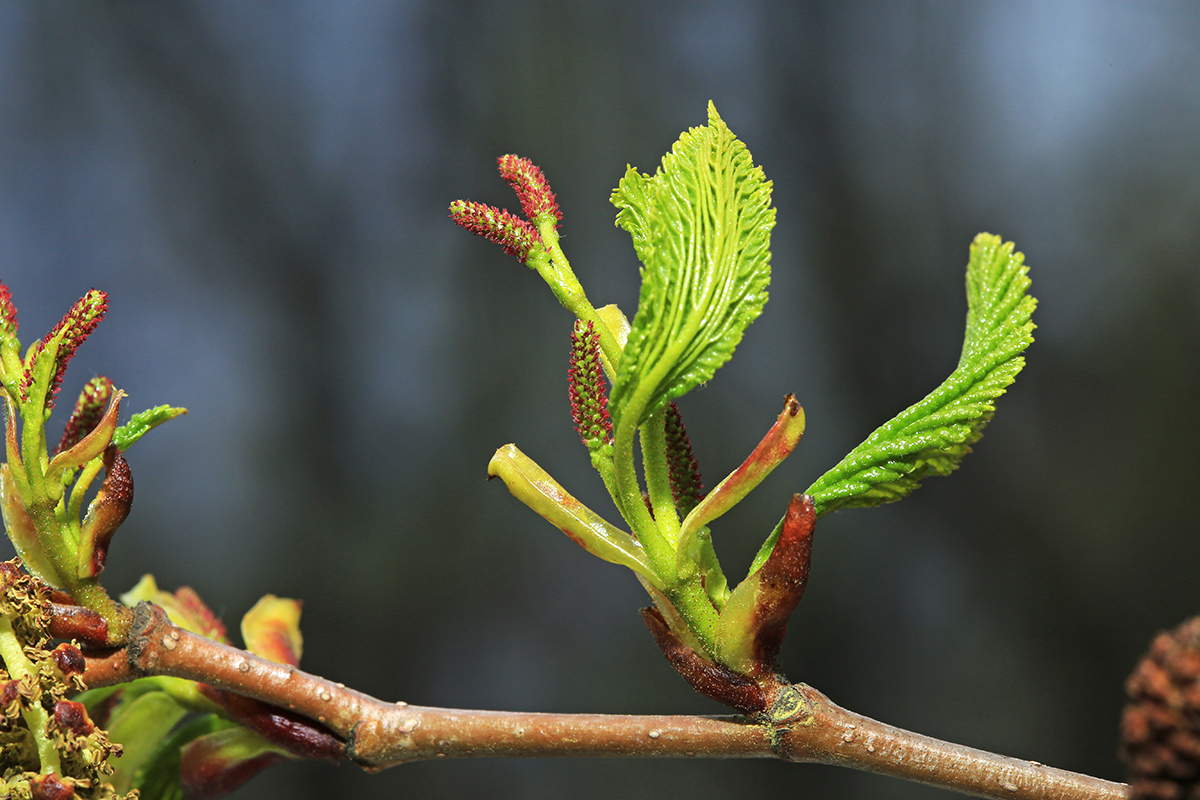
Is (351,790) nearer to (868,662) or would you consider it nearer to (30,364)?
(868,662)

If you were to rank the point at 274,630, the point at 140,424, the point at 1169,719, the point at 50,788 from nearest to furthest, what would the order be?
1. the point at 1169,719
2. the point at 50,788
3. the point at 140,424
4. the point at 274,630

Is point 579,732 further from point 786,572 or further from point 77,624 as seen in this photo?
point 77,624

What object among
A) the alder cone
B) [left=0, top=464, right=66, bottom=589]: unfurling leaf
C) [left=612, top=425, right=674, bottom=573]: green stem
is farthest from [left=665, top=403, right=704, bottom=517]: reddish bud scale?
[left=0, top=464, right=66, bottom=589]: unfurling leaf

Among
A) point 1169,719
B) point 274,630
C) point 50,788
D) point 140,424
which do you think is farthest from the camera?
point 274,630

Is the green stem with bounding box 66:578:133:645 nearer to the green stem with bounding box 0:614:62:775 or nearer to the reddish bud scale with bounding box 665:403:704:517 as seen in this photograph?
the green stem with bounding box 0:614:62:775

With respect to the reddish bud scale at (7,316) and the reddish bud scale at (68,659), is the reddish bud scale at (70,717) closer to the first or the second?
the reddish bud scale at (68,659)

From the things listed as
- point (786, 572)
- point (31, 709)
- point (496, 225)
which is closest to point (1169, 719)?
point (786, 572)
